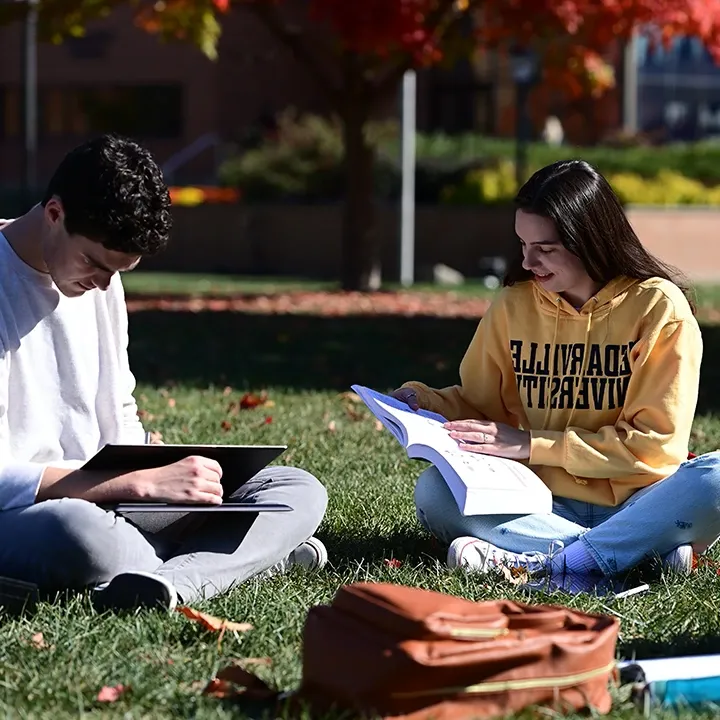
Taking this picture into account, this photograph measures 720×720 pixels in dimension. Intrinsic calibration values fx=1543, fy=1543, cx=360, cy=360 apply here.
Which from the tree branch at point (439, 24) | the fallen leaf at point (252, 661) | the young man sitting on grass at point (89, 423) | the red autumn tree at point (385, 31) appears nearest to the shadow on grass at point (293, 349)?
the red autumn tree at point (385, 31)

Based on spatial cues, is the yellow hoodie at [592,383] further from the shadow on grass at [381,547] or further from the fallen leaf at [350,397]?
the fallen leaf at [350,397]

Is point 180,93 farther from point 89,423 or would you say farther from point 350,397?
point 89,423

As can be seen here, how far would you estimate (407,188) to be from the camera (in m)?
21.4

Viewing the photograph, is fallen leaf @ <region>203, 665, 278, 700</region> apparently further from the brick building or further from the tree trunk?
the brick building

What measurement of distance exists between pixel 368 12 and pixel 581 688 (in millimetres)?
12879

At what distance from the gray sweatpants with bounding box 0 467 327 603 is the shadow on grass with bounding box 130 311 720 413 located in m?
4.59

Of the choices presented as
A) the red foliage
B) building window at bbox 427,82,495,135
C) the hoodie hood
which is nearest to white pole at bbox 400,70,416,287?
the red foliage

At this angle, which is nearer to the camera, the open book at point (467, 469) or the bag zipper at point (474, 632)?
the bag zipper at point (474, 632)

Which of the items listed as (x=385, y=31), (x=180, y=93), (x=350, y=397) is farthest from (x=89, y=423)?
(x=180, y=93)

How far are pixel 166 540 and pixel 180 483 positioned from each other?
65 centimetres

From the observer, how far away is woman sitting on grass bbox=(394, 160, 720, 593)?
4.66 metres

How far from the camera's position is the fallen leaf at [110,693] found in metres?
3.46

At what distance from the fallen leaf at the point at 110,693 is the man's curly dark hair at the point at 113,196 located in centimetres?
110

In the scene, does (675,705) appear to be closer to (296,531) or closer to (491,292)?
(296,531)
